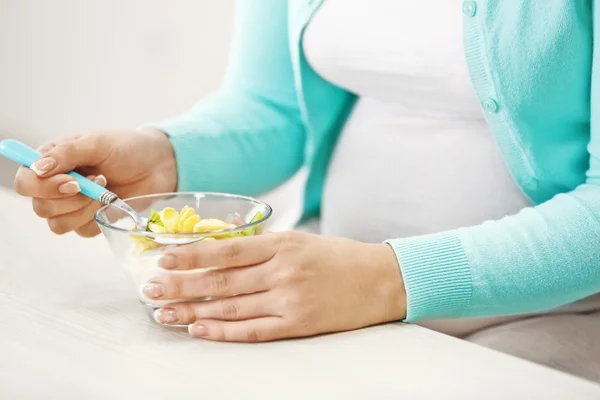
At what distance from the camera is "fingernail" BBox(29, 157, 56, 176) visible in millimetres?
701

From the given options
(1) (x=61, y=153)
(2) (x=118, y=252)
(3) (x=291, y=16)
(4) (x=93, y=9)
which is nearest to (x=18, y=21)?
(4) (x=93, y=9)

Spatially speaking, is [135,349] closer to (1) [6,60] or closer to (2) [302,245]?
(2) [302,245]

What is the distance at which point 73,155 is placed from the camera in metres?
0.73

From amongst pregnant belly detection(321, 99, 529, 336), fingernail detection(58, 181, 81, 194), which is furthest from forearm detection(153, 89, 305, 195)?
fingernail detection(58, 181, 81, 194)

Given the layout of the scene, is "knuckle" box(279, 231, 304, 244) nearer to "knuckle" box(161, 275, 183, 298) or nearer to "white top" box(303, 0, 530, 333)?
"knuckle" box(161, 275, 183, 298)

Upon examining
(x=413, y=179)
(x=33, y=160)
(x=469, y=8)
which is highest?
(x=469, y=8)

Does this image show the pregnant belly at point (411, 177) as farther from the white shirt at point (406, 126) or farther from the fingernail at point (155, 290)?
the fingernail at point (155, 290)

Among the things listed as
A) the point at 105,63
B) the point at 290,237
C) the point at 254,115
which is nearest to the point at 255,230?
the point at 290,237

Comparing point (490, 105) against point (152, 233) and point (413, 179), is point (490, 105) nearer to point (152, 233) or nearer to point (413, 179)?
point (413, 179)

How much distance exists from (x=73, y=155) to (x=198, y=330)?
0.26 metres

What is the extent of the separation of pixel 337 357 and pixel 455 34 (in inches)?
16.5

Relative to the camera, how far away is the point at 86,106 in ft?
6.59

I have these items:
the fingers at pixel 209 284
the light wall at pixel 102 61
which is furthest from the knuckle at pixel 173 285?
the light wall at pixel 102 61

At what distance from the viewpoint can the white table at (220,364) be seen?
0.50 metres
